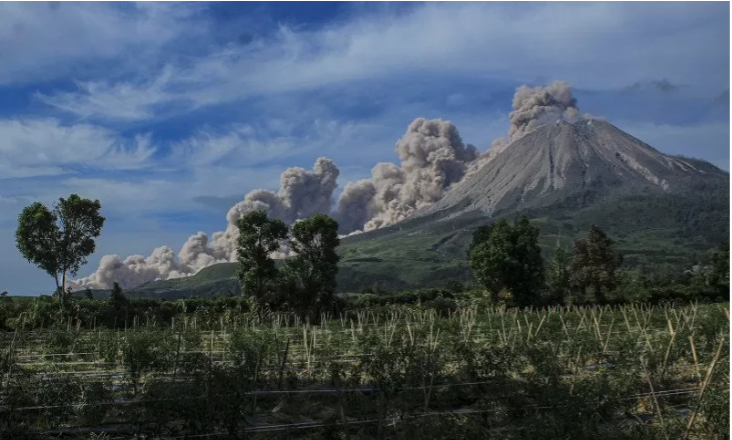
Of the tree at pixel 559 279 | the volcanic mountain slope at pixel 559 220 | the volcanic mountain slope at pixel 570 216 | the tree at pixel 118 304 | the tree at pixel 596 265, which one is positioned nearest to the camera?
the tree at pixel 118 304

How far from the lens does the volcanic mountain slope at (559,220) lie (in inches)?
5241

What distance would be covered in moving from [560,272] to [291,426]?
121 feet

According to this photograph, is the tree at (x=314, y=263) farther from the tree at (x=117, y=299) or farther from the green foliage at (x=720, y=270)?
the green foliage at (x=720, y=270)

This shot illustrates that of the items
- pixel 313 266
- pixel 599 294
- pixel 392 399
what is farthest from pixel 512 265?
pixel 392 399

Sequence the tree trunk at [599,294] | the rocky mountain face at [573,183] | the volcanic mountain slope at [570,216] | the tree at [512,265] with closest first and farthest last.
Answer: the tree at [512,265] → the tree trunk at [599,294] → the volcanic mountain slope at [570,216] → the rocky mountain face at [573,183]

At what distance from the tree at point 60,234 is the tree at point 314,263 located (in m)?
8.98

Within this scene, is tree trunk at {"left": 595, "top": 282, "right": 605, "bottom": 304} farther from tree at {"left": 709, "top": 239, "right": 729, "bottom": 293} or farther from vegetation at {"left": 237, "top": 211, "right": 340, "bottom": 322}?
vegetation at {"left": 237, "top": 211, "right": 340, "bottom": 322}

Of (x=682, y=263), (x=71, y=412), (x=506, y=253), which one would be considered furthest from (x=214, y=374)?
(x=682, y=263)

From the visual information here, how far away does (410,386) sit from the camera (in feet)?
28.1

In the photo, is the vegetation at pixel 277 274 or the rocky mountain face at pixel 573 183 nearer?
the vegetation at pixel 277 274

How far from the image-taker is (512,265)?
35.1m

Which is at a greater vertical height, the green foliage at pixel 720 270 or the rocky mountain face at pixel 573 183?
the rocky mountain face at pixel 573 183

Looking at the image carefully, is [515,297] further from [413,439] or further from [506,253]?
[413,439]

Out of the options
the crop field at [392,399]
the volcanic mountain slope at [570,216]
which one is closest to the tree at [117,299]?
the crop field at [392,399]
